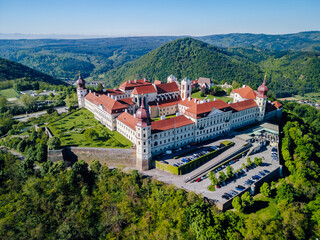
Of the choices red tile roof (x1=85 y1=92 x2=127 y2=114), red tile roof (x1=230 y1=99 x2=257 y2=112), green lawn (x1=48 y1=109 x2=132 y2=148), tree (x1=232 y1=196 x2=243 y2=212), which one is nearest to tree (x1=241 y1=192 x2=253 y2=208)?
tree (x1=232 y1=196 x2=243 y2=212)

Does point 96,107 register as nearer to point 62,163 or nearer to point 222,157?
point 62,163

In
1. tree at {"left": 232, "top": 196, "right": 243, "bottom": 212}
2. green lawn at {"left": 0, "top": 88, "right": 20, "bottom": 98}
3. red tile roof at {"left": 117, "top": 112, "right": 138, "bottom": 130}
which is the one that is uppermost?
red tile roof at {"left": 117, "top": 112, "right": 138, "bottom": 130}

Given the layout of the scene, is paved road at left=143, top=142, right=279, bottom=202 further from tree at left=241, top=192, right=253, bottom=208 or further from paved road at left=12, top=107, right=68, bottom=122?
paved road at left=12, top=107, right=68, bottom=122

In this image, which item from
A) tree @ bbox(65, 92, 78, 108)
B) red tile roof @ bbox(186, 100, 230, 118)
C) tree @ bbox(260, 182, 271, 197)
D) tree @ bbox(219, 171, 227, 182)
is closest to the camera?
Result: tree @ bbox(260, 182, 271, 197)

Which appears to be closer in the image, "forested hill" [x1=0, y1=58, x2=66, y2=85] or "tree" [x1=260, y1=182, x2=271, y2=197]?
"tree" [x1=260, y1=182, x2=271, y2=197]

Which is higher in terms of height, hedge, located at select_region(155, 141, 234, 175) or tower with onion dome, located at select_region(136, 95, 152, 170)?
tower with onion dome, located at select_region(136, 95, 152, 170)

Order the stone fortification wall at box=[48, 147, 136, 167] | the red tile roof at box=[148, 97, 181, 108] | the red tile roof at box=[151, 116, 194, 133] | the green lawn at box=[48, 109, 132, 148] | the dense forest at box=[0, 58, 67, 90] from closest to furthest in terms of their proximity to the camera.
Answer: the stone fortification wall at box=[48, 147, 136, 167] < the red tile roof at box=[151, 116, 194, 133] < the green lawn at box=[48, 109, 132, 148] < the red tile roof at box=[148, 97, 181, 108] < the dense forest at box=[0, 58, 67, 90]

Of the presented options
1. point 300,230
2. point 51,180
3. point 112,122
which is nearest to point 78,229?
point 51,180
